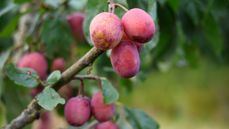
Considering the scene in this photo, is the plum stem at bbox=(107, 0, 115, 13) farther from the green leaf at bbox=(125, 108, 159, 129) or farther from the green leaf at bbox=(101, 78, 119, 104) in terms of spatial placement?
the green leaf at bbox=(125, 108, 159, 129)

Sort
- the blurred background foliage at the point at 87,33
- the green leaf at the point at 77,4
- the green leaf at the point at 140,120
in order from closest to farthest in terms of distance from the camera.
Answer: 1. the green leaf at the point at 140,120
2. the blurred background foliage at the point at 87,33
3. the green leaf at the point at 77,4

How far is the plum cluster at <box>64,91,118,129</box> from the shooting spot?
111 centimetres

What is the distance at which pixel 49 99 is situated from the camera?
1043 millimetres

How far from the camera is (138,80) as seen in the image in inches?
64.5

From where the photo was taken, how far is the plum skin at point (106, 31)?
34.4 inches

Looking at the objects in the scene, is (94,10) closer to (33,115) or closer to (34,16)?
(33,115)

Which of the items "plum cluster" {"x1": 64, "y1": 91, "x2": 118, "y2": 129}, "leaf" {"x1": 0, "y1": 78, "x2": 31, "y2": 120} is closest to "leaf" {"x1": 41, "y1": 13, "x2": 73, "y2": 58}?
"leaf" {"x1": 0, "y1": 78, "x2": 31, "y2": 120}

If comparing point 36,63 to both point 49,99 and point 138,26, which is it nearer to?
point 49,99

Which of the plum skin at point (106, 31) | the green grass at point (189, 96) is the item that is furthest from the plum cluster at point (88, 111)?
the green grass at point (189, 96)

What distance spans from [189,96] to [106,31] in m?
6.96

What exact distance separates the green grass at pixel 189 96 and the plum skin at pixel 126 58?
20.3 feet

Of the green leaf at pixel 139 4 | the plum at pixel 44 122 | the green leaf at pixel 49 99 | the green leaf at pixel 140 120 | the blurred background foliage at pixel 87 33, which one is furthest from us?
the plum at pixel 44 122

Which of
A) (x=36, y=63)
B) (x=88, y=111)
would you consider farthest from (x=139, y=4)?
(x=36, y=63)

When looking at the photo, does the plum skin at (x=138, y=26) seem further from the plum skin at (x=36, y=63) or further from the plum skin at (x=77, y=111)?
the plum skin at (x=36, y=63)
